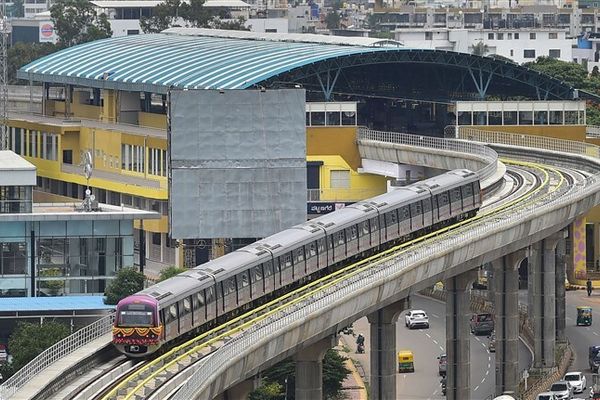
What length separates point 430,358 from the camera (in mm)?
110938

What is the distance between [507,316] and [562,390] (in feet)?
24.3

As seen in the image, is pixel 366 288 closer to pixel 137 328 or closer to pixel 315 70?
pixel 137 328

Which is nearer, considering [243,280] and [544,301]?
[243,280]

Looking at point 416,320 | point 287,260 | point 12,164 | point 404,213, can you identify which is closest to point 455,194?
point 404,213

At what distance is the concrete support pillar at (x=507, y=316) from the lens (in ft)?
348

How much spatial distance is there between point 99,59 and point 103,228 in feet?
179

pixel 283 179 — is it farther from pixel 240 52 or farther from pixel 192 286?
pixel 240 52

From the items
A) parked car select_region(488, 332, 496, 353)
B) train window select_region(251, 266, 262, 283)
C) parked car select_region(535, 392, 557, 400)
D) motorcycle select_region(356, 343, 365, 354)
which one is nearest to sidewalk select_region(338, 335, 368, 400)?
motorcycle select_region(356, 343, 365, 354)

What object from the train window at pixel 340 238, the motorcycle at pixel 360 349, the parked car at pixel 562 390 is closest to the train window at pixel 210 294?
the train window at pixel 340 238

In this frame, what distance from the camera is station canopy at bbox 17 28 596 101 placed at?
5433 inches

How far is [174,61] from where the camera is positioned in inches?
5881

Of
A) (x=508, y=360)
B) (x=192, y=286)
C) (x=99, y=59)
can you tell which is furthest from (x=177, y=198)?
(x=99, y=59)

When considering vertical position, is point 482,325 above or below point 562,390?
above

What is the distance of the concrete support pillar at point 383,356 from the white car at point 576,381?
40.5 feet
